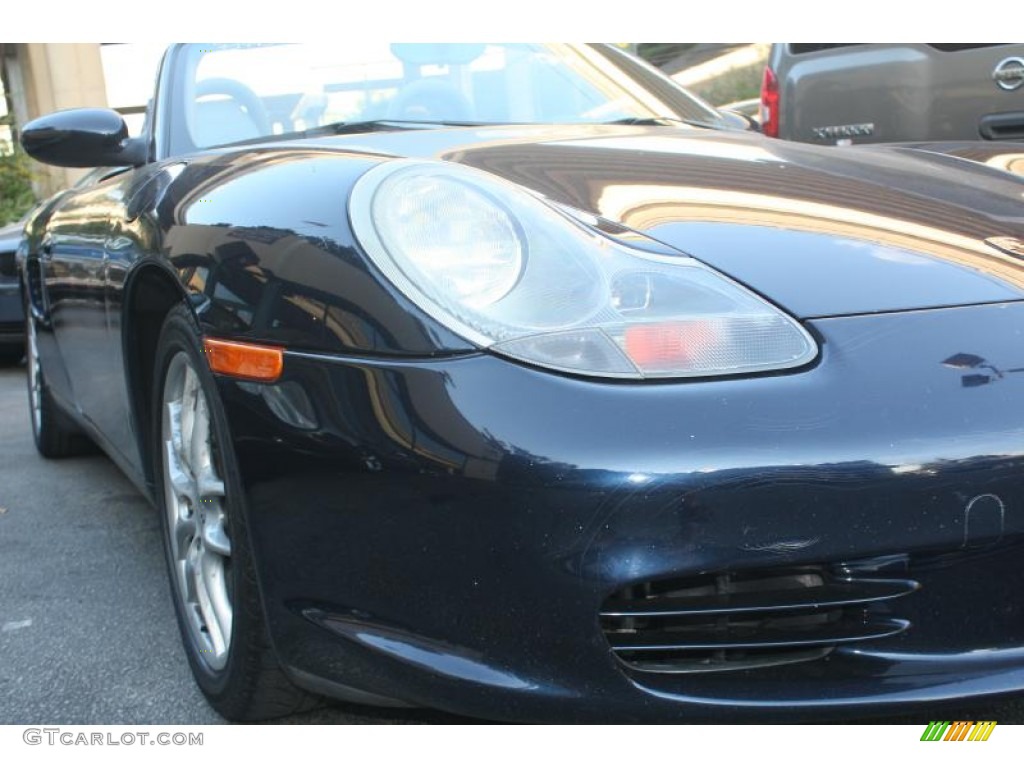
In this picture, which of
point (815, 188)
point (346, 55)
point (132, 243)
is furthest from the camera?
point (346, 55)

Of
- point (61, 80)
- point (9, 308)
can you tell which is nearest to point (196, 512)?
point (9, 308)

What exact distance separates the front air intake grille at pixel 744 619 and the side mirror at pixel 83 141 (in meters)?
1.82

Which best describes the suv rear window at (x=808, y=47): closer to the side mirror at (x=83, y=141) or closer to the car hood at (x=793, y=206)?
the car hood at (x=793, y=206)

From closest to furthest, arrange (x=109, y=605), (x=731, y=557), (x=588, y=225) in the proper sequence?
1. (x=731, y=557)
2. (x=588, y=225)
3. (x=109, y=605)

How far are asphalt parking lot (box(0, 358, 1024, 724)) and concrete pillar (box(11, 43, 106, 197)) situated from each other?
10978mm

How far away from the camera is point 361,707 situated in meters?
1.94

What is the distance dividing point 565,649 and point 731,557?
0.78 ft

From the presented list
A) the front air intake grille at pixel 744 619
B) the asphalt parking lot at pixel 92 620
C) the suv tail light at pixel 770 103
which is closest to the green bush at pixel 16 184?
the suv tail light at pixel 770 103

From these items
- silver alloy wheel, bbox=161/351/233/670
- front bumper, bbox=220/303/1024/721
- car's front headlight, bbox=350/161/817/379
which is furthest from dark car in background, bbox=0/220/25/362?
front bumper, bbox=220/303/1024/721

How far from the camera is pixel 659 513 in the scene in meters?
1.42

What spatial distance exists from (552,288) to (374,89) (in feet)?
4.64

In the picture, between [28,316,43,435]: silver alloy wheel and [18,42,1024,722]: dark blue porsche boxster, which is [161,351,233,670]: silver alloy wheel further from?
[28,316,43,435]: silver alloy wheel

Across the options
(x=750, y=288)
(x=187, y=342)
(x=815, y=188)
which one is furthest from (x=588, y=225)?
(x=187, y=342)
